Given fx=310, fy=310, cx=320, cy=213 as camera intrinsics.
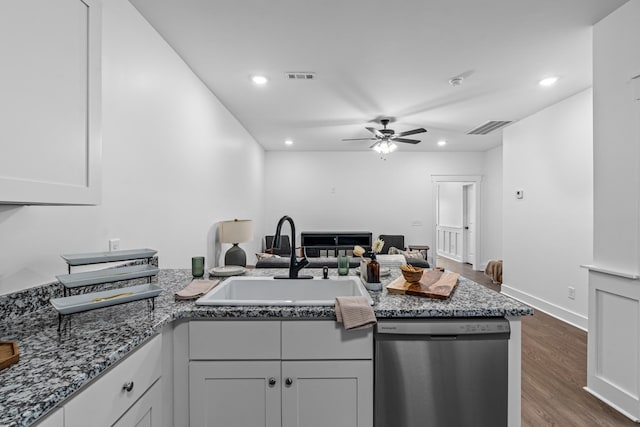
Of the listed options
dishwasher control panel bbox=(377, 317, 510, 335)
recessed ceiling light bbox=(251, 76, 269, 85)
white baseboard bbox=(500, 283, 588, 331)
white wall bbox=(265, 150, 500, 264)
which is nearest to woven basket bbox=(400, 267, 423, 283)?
dishwasher control panel bbox=(377, 317, 510, 335)

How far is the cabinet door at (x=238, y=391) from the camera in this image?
128 cm

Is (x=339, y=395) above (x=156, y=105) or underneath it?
underneath

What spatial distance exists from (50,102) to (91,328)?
743 mm

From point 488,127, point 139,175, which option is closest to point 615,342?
point 139,175

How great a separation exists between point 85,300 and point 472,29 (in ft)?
9.08

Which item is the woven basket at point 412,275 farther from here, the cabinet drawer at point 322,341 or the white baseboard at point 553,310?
the white baseboard at point 553,310

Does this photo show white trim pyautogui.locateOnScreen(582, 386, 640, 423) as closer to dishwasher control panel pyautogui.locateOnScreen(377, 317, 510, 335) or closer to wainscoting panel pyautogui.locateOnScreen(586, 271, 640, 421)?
wainscoting panel pyautogui.locateOnScreen(586, 271, 640, 421)

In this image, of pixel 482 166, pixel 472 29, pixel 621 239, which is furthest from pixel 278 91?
pixel 482 166

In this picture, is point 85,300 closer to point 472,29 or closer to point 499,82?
point 472,29

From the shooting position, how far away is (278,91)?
11.1 feet

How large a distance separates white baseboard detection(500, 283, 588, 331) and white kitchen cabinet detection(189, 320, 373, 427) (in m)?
3.46

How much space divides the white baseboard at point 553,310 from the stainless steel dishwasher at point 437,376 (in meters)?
3.05

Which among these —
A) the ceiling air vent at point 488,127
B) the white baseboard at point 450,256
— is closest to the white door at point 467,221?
the white baseboard at point 450,256

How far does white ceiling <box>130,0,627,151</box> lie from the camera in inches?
79.7
